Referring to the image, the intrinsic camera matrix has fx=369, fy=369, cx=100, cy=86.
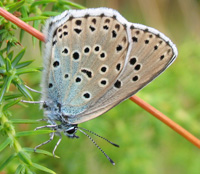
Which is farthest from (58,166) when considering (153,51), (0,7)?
(0,7)

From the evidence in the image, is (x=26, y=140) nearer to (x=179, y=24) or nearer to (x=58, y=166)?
(x=58, y=166)

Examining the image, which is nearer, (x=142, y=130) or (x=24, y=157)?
(x=24, y=157)

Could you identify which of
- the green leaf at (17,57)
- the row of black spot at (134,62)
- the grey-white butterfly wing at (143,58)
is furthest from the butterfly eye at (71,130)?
the green leaf at (17,57)

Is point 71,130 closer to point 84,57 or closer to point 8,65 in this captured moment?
point 84,57

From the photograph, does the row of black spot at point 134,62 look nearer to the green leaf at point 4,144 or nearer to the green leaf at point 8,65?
the green leaf at point 8,65

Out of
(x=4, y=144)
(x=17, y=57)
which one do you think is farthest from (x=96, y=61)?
(x=4, y=144)

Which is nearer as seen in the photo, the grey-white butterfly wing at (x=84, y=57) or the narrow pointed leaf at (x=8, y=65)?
the narrow pointed leaf at (x=8, y=65)

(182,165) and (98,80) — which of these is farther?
(182,165)
